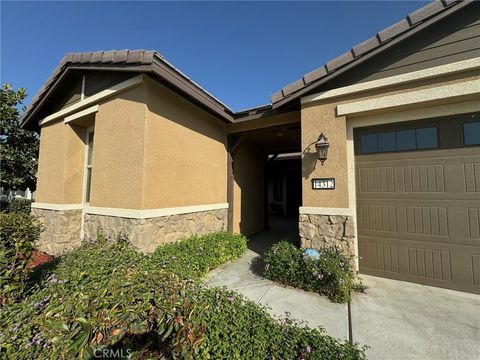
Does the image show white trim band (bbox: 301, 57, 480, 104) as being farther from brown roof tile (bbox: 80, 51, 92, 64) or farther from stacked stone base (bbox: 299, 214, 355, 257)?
brown roof tile (bbox: 80, 51, 92, 64)

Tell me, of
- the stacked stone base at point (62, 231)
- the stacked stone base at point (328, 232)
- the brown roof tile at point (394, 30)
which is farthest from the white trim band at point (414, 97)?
the stacked stone base at point (62, 231)

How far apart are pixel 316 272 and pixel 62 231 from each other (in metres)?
6.14

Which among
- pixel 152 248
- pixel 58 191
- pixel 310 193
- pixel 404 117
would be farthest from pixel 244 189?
pixel 58 191

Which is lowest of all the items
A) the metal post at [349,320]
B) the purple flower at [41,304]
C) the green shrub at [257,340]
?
the metal post at [349,320]

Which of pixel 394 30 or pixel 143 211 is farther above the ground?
pixel 394 30

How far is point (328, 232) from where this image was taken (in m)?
4.11

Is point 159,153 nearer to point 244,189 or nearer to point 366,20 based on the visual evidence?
point 244,189

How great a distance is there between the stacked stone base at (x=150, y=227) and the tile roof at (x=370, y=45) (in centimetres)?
348

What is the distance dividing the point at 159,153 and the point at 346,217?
395 cm

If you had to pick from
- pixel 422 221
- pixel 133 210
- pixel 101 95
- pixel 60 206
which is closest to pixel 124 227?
pixel 133 210

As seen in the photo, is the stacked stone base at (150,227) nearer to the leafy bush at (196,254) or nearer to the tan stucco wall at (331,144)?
the leafy bush at (196,254)

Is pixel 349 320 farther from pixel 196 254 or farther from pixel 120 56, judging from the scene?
pixel 120 56

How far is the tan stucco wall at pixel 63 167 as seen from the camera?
5.60 m

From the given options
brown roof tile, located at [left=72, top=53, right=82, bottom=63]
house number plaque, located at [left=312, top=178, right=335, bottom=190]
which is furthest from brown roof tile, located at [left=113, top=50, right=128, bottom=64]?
house number plaque, located at [left=312, top=178, right=335, bottom=190]
